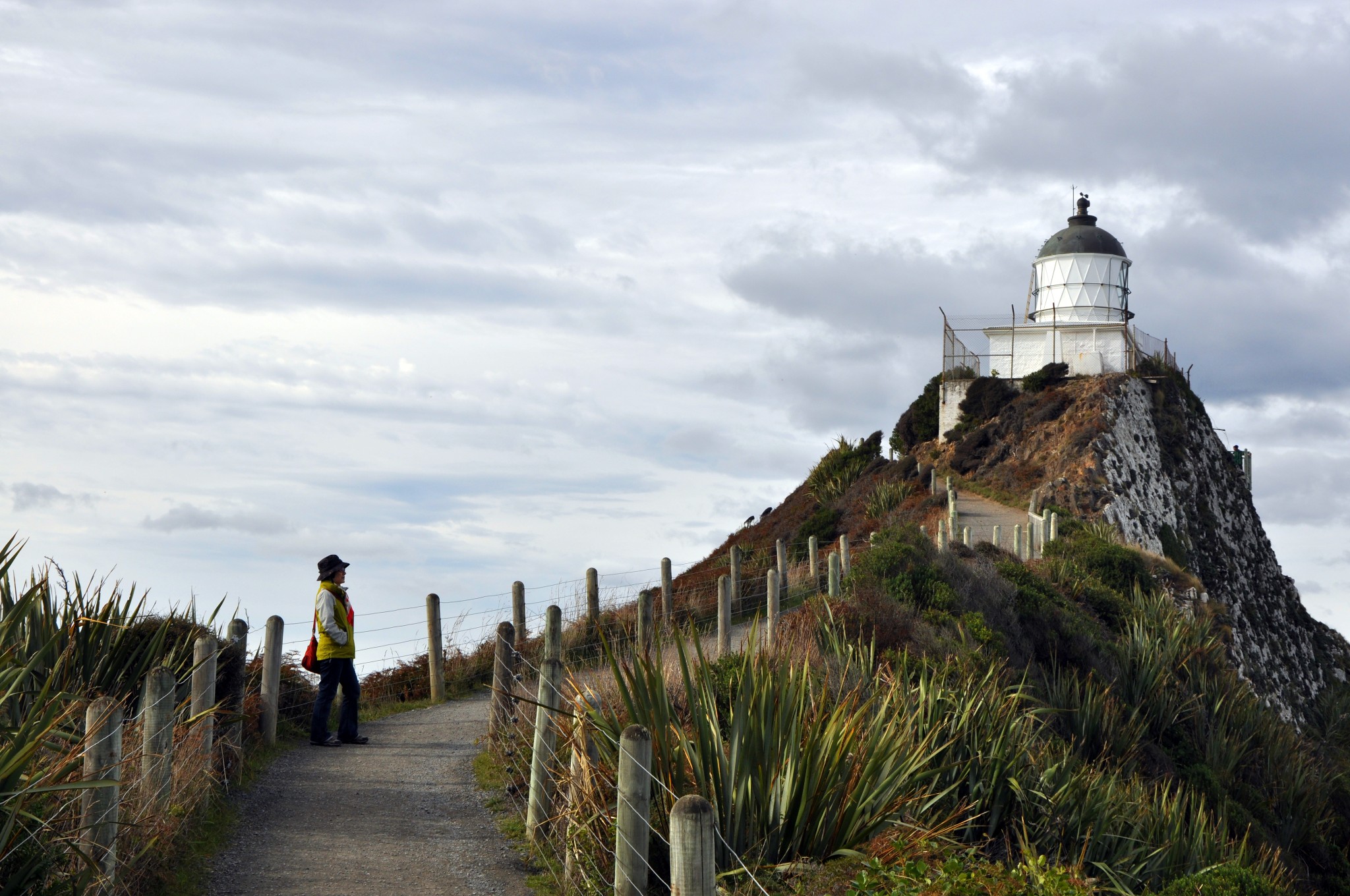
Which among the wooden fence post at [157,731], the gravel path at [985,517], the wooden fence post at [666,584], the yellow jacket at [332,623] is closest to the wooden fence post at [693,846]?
the wooden fence post at [157,731]

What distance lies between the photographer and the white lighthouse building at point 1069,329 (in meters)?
43.6

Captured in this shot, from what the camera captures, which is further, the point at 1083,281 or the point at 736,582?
the point at 1083,281

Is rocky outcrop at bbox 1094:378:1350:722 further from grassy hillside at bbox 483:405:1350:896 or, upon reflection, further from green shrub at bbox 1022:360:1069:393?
grassy hillside at bbox 483:405:1350:896

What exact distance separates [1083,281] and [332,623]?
41.2m

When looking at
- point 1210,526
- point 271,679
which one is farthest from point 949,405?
point 271,679

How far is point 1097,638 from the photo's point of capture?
16672mm

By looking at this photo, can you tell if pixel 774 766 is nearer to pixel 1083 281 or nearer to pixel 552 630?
pixel 552 630

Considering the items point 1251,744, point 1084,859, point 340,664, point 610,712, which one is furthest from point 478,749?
point 1251,744

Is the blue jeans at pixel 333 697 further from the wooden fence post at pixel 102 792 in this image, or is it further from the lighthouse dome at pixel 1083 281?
the lighthouse dome at pixel 1083 281

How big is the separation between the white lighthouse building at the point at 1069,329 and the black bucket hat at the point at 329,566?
3529cm

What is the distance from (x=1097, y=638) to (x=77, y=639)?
13.6 m

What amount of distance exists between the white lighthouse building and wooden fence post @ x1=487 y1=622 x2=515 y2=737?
115 feet

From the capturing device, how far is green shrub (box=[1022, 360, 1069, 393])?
4225 cm

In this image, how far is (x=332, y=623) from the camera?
10219 mm
